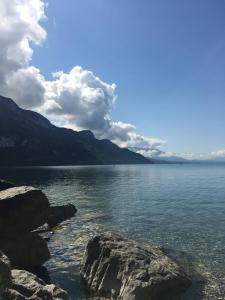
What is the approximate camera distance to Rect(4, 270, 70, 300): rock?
1216cm

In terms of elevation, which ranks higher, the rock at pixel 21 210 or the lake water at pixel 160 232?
the rock at pixel 21 210

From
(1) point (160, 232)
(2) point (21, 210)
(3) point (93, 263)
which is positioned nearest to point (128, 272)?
(3) point (93, 263)

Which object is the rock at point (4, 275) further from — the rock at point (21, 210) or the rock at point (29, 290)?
the rock at point (21, 210)

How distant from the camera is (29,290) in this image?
45.9ft

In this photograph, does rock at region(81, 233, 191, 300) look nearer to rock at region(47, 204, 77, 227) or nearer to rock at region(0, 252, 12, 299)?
rock at region(0, 252, 12, 299)

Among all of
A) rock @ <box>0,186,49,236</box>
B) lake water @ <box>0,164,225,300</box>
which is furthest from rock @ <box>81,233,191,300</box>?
rock @ <box>0,186,49,236</box>

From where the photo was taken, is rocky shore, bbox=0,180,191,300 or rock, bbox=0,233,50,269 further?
rock, bbox=0,233,50,269

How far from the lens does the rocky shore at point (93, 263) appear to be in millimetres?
15991

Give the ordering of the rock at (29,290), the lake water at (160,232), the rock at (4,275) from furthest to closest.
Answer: the lake water at (160,232)
the rock at (29,290)
the rock at (4,275)

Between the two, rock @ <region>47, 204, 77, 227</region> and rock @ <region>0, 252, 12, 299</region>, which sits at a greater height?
rock @ <region>0, 252, 12, 299</region>

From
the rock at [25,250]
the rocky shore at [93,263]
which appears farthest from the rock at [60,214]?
the rocky shore at [93,263]

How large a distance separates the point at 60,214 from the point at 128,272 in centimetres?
2913

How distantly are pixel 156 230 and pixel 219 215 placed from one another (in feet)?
47.9

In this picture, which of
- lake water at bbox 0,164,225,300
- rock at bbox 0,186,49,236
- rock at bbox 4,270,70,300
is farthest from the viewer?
rock at bbox 0,186,49,236
